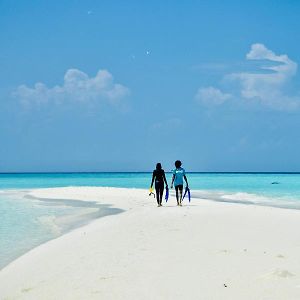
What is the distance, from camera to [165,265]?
26.4ft

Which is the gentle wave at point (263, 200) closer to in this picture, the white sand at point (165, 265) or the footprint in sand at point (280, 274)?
the white sand at point (165, 265)

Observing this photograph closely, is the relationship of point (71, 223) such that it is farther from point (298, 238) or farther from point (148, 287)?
point (148, 287)

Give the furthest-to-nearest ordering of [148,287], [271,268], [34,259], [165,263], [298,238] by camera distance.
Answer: [298,238] → [34,259] → [165,263] → [271,268] → [148,287]

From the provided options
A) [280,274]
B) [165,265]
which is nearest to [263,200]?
[165,265]

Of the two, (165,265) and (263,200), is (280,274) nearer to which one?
(165,265)

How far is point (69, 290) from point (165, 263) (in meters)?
2.11

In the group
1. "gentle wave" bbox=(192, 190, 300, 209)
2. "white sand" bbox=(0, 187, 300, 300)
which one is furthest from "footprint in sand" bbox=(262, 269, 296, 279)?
"gentle wave" bbox=(192, 190, 300, 209)

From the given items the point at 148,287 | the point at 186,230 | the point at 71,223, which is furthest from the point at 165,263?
the point at 71,223

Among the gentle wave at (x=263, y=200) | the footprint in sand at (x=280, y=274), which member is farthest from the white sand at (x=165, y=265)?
the gentle wave at (x=263, y=200)

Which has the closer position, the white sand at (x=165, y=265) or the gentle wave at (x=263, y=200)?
the white sand at (x=165, y=265)

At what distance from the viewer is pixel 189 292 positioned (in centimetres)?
640

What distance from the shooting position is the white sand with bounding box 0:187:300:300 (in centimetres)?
655

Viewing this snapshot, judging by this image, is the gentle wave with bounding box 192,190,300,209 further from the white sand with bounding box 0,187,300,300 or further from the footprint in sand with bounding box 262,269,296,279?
the footprint in sand with bounding box 262,269,296,279

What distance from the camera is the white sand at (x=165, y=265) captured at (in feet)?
21.5
